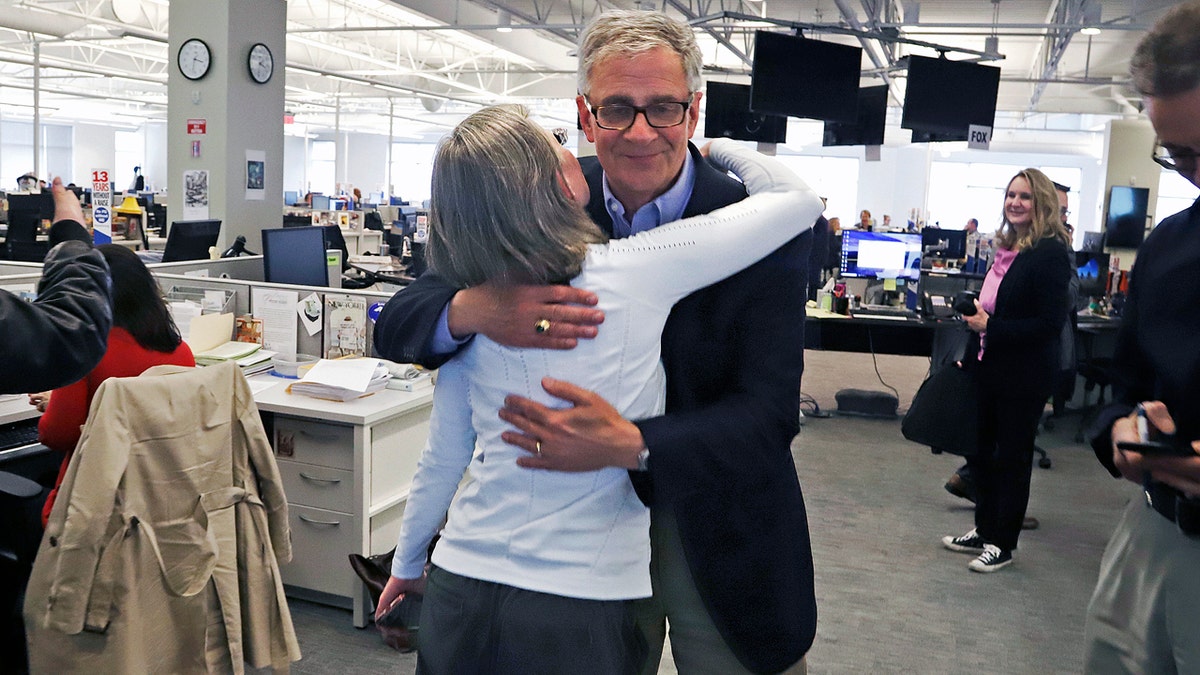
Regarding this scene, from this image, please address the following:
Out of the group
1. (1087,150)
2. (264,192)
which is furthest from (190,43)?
(1087,150)

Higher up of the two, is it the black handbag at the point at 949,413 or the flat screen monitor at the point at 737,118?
the flat screen monitor at the point at 737,118

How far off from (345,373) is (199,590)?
1006mm

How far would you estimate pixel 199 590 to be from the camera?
2420mm

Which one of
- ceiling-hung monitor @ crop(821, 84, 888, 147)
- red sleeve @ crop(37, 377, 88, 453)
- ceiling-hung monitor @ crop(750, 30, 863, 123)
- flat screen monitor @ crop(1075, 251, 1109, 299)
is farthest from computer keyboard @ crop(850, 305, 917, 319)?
red sleeve @ crop(37, 377, 88, 453)

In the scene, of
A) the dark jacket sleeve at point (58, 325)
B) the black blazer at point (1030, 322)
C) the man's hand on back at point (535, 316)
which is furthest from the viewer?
the black blazer at point (1030, 322)

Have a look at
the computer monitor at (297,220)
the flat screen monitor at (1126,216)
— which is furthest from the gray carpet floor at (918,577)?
the flat screen monitor at (1126,216)

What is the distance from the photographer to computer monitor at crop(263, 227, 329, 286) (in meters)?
4.21

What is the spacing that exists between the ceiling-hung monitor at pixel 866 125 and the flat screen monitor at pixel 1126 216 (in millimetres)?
6776

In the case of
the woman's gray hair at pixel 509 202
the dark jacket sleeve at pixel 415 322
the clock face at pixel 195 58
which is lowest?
the dark jacket sleeve at pixel 415 322

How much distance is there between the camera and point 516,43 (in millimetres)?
14109

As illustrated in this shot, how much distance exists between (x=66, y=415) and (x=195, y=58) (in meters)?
4.73

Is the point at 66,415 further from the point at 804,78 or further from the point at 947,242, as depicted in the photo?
the point at 947,242

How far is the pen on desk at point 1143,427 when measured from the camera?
1354 millimetres

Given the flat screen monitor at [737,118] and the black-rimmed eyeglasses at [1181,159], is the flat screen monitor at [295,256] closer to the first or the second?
→ the black-rimmed eyeglasses at [1181,159]
